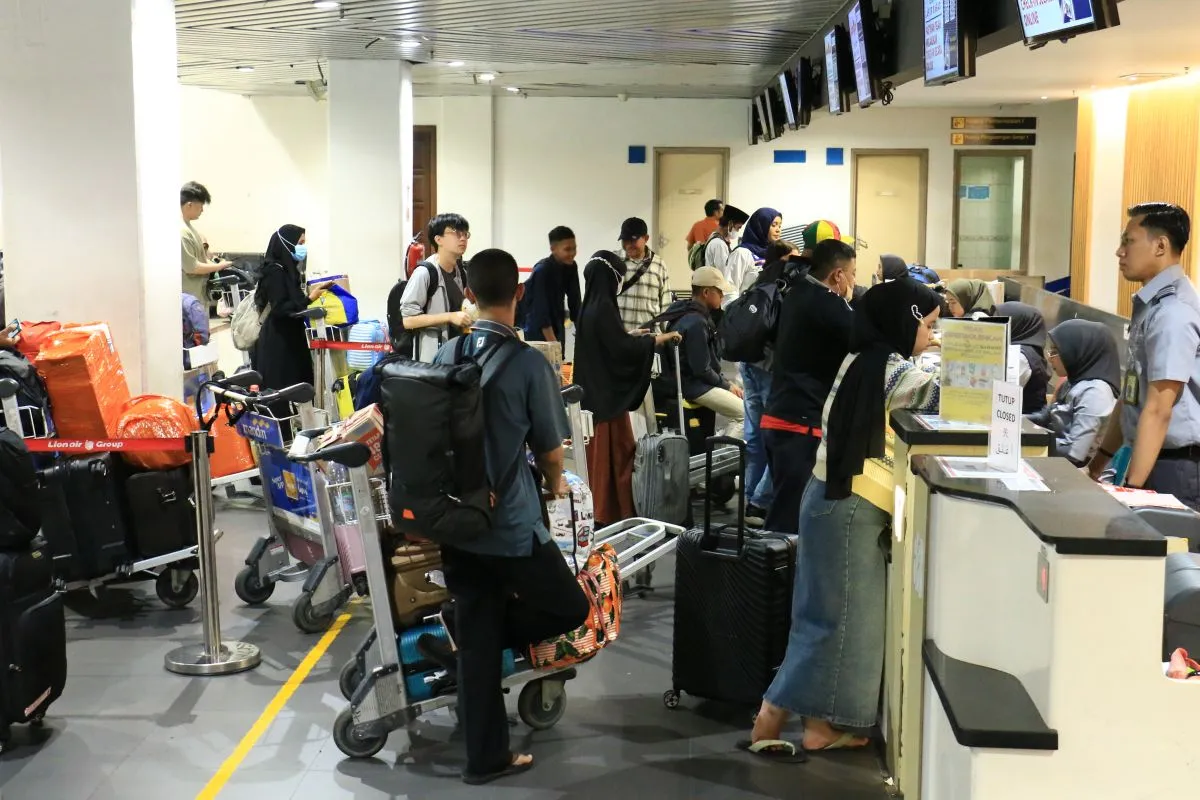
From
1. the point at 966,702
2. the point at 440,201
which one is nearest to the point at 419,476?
the point at 966,702

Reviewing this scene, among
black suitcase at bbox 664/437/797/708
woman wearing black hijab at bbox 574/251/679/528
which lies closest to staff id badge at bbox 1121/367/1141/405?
black suitcase at bbox 664/437/797/708

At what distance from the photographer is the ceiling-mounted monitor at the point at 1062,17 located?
451 centimetres

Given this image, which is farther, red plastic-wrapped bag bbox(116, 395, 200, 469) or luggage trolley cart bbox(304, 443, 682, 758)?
red plastic-wrapped bag bbox(116, 395, 200, 469)

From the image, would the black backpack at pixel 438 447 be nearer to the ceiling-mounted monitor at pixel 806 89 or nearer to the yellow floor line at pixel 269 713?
the yellow floor line at pixel 269 713

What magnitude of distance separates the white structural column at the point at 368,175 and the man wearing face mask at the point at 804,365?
8.00 metres

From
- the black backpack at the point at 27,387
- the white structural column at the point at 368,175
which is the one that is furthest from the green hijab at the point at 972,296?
the white structural column at the point at 368,175

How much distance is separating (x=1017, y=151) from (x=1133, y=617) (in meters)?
16.0

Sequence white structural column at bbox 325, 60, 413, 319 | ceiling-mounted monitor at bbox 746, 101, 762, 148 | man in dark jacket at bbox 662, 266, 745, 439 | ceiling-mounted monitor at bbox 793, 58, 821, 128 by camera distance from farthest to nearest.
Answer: ceiling-mounted monitor at bbox 746, 101, 762, 148 → white structural column at bbox 325, 60, 413, 319 → ceiling-mounted monitor at bbox 793, 58, 821, 128 → man in dark jacket at bbox 662, 266, 745, 439

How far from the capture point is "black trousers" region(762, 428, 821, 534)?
17.5 ft

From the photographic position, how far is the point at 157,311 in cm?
650

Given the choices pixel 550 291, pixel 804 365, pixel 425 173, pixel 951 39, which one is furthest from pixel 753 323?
pixel 425 173

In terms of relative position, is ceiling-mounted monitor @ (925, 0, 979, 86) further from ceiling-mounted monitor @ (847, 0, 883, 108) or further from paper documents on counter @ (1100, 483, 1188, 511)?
paper documents on counter @ (1100, 483, 1188, 511)

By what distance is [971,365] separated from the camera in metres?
3.23

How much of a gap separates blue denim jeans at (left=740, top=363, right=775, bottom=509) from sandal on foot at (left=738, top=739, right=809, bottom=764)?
7.79 ft
